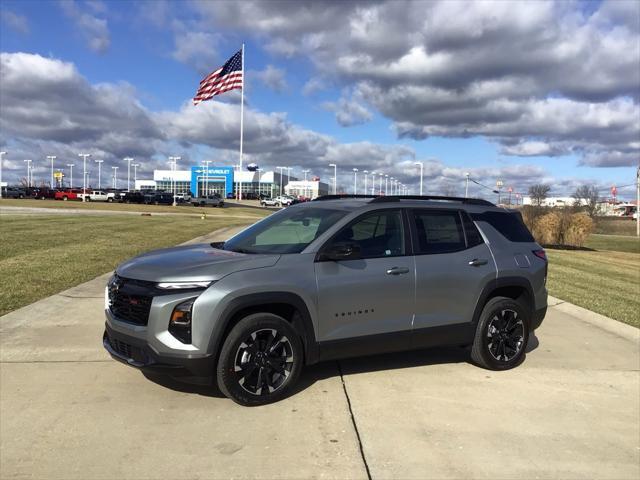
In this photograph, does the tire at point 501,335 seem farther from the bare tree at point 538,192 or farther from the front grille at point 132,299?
the bare tree at point 538,192

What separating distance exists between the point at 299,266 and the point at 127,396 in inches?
70.2

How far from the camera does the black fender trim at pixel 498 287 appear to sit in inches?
216

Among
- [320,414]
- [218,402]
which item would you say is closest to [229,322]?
[218,402]

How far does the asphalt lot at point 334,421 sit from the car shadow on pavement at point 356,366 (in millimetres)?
24

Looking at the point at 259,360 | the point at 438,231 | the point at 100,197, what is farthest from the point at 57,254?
the point at 100,197

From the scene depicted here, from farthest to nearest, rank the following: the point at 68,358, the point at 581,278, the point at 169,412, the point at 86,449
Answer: the point at 581,278 < the point at 68,358 < the point at 169,412 < the point at 86,449

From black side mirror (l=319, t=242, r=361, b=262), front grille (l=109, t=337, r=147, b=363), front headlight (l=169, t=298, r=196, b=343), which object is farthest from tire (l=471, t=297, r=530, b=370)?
front grille (l=109, t=337, r=147, b=363)

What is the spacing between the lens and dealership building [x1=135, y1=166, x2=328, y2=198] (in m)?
123

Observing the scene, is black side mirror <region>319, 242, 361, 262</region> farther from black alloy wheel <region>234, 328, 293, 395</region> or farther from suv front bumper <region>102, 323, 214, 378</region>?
suv front bumper <region>102, 323, 214, 378</region>

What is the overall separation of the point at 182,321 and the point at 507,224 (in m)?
3.77

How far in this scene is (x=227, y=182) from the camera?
123m

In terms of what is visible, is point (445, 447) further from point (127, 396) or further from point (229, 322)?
point (127, 396)

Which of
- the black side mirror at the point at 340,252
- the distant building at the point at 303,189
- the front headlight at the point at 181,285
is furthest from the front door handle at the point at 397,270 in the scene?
A: the distant building at the point at 303,189

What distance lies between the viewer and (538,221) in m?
29.3
